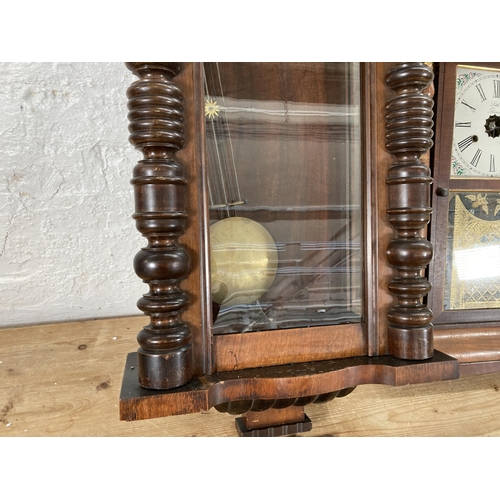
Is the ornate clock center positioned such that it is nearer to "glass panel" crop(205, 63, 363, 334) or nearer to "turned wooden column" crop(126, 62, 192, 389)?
"glass panel" crop(205, 63, 363, 334)

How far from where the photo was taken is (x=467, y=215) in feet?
2.60

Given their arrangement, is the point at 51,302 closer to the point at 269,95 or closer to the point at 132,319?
the point at 132,319

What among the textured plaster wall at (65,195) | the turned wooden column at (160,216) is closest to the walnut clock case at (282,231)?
the turned wooden column at (160,216)

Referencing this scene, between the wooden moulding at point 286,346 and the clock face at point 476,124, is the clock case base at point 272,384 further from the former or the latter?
the clock face at point 476,124

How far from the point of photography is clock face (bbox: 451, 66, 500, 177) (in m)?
0.77

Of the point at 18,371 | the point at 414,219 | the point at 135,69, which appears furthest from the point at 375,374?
the point at 18,371

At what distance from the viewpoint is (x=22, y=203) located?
2.70ft

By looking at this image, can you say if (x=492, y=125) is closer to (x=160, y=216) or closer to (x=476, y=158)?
(x=476, y=158)

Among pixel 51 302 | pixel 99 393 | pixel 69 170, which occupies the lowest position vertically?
pixel 99 393

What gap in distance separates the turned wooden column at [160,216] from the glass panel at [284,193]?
0.17 feet

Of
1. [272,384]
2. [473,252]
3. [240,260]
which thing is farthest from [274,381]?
[473,252]

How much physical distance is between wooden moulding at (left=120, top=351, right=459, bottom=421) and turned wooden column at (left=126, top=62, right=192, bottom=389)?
0.7 inches

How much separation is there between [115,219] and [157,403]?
515 mm

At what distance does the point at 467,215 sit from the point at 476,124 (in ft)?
0.54
